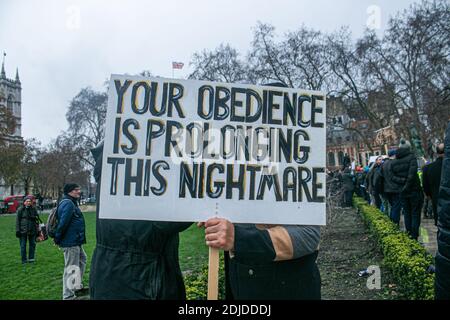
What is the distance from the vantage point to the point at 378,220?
8.45m

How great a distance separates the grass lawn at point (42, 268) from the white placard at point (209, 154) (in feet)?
15.8

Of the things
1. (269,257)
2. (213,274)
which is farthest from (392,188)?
(213,274)

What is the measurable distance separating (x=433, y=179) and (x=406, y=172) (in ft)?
5.91

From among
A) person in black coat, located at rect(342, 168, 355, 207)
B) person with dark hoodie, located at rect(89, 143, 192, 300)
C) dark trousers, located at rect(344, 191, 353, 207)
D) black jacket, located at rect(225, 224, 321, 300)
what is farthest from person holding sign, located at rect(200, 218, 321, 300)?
Answer: dark trousers, located at rect(344, 191, 353, 207)

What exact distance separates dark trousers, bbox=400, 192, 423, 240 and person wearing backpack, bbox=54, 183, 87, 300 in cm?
539

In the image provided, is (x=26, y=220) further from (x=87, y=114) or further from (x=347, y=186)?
(x=87, y=114)

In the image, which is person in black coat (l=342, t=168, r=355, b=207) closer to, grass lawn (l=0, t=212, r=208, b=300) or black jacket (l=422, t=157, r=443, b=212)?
grass lawn (l=0, t=212, r=208, b=300)

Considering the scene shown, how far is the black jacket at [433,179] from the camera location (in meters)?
5.52

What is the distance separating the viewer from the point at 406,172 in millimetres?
7367

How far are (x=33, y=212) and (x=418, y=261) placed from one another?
8.26 metres

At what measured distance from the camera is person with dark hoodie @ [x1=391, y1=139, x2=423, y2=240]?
7137mm

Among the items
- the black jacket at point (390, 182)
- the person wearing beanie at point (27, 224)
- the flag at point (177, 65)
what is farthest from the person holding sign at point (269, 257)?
the person wearing beanie at point (27, 224)

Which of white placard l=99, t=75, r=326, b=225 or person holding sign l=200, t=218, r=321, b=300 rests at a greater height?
white placard l=99, t=75, r=326, b=225

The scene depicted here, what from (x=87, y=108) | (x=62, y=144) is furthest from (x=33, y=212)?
(x=87, y=108)
